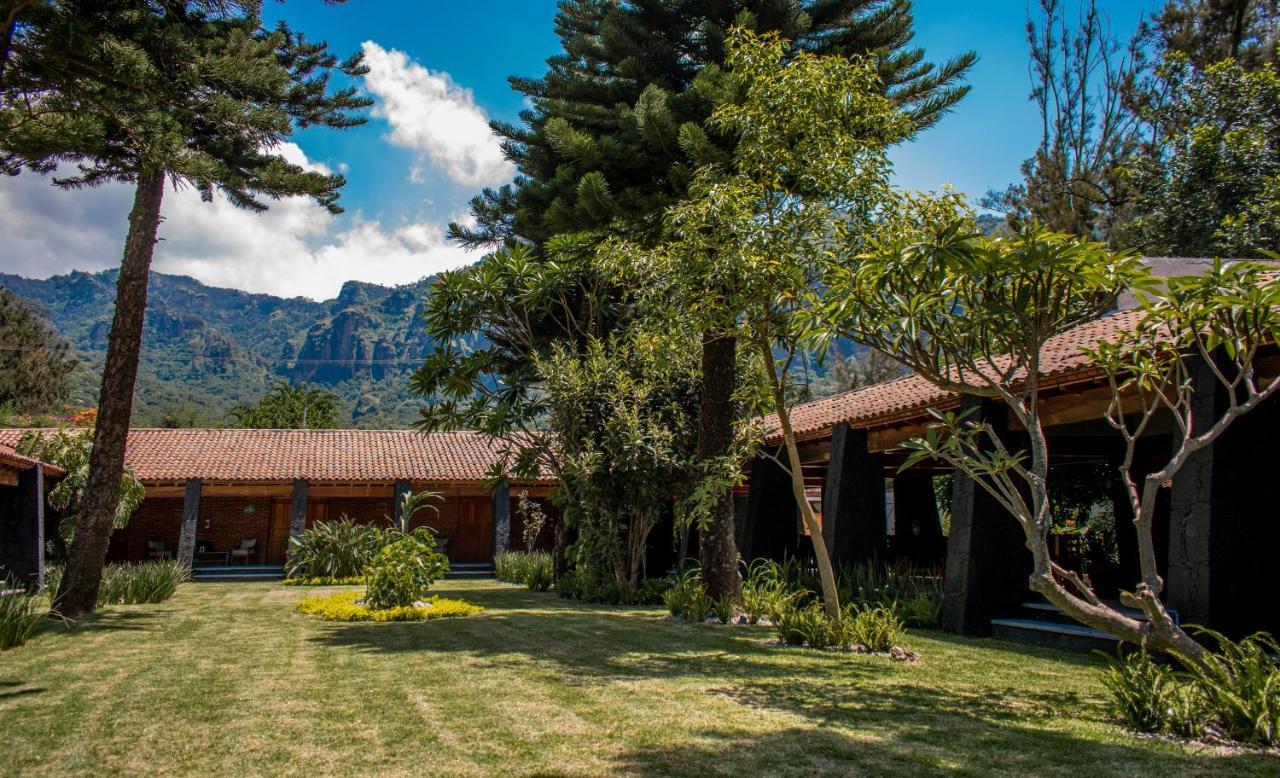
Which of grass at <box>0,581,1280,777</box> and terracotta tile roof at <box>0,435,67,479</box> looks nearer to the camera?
grass at <box>0,581,1280,777</box>

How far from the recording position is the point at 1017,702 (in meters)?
5.53

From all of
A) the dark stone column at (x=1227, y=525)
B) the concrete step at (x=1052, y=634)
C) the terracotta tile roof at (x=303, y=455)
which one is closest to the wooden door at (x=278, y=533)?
the terracotta tile roof at (x=303, y=455)

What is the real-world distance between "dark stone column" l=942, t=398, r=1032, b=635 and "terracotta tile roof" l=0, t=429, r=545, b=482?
47.8ft

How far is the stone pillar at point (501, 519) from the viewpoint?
2336cm

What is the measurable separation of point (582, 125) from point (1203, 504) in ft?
31.9

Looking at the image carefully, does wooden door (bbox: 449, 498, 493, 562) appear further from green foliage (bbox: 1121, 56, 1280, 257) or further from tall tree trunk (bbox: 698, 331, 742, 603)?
green foliage (bbox: 1121, 56, 1280, 257)

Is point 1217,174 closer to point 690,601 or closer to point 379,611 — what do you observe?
point 690,601

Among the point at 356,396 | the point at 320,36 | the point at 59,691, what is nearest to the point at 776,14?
the point at 320,36

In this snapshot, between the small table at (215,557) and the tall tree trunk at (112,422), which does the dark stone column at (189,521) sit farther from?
the tall tree trunk at (112,422)

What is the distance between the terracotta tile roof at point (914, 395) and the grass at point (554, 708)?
273 cm

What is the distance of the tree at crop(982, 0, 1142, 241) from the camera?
24.1m

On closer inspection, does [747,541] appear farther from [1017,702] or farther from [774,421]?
[1017,702]

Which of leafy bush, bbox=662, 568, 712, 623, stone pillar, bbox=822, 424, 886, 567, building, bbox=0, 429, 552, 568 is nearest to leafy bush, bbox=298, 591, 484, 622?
leafy bush, bbox=662, 568, 712, 623

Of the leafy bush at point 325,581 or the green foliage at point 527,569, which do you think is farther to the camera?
the leafy bush at point 325,581
